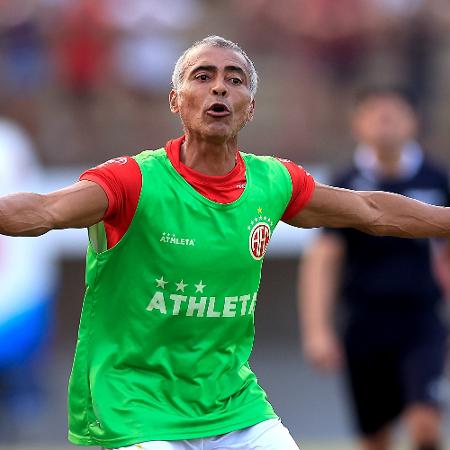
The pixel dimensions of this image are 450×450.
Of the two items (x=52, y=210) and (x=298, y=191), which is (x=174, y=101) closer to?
(x=298, y=191)

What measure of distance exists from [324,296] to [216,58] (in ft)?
13.4

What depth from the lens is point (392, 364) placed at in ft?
31.0

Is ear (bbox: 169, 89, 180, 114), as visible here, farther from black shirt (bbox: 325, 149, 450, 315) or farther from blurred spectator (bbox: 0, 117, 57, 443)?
blurred spectator (bbox: 0, 117, 57, 443)

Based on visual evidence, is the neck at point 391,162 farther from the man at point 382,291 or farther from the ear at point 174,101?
the ear at point 174,101

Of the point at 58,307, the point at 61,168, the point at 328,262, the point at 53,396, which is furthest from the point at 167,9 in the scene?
the point at 328,262

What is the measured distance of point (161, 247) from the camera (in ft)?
18.0

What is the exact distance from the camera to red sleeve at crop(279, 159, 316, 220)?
19.3 feet

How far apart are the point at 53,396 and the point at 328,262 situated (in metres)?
6.22

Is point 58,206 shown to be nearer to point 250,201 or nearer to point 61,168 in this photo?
point 250,201

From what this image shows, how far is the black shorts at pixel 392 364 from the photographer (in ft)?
29.8

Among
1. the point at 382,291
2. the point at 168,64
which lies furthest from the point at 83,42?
the point at 382,291

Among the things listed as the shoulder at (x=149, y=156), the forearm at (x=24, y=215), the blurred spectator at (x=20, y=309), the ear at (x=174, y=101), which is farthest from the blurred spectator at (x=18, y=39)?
the forearm at (x=24, y=215)

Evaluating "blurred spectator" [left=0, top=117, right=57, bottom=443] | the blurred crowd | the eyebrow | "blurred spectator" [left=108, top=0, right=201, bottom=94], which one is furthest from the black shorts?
"blurred spectator" [left=108, top=0, right=201, bottom=94]

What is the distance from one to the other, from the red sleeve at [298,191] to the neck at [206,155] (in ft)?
1.05
